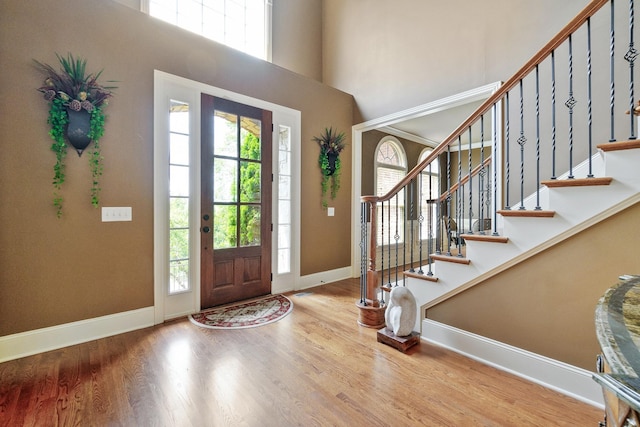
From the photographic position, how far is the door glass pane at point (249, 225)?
3.41 metres

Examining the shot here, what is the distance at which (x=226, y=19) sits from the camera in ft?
13.1

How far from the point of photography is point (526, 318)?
1907 mm

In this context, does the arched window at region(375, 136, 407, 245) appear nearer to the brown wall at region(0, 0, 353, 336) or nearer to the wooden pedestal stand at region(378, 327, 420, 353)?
the wooden pedestal stand at region(378, 327, 420, 353)

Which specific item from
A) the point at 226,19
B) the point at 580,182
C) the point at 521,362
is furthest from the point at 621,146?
the point at 226,19

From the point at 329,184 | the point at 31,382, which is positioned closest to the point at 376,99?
the point at 329,184

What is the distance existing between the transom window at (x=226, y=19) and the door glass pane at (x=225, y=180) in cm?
191

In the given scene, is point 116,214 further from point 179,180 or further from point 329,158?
point 329,158

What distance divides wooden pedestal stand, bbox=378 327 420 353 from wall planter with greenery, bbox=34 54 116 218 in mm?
2726

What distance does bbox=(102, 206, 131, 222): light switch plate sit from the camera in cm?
253

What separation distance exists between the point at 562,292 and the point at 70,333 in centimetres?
368

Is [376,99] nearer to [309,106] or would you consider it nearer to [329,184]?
[309,106]

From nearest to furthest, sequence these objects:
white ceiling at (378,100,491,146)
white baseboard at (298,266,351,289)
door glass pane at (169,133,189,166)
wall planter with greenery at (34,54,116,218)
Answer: wall planter with greenery at (34,54,116,218)
door glass pane at (169,133,189,166)
white baseboard at (298,266,351,289)
white ceiling at (378,100,491,146)

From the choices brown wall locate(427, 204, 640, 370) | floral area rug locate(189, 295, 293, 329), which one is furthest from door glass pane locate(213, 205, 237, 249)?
brown wall locate(427, 204, 640, 370)

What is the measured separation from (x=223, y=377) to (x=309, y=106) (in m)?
3.47
